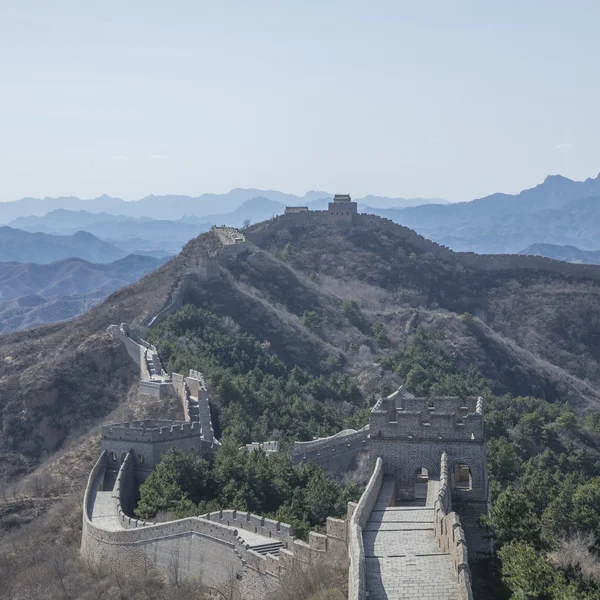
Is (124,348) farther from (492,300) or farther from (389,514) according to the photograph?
(492,300)

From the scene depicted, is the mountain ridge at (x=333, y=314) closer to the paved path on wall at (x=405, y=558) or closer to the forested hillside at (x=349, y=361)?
the forested hillside at (x=349, y=361)

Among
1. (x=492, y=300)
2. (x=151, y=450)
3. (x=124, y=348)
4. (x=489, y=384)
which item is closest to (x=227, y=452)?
(x=151, y=450)

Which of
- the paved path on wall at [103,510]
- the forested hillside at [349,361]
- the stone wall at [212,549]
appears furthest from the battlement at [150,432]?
the stone wall at [212,549]

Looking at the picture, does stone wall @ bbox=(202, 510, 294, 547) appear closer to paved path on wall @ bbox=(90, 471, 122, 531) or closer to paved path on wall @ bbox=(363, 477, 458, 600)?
paved path on wall @ bbox=(363, 477, 458, 600)

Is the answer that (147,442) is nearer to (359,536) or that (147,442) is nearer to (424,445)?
(424,445)

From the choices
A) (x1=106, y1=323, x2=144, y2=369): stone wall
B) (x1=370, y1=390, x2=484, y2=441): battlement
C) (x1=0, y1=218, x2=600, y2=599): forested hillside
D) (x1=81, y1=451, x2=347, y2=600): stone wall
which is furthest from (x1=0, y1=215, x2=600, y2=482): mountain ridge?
(x1=370, y1=390, x2=484, y2=441): battlement

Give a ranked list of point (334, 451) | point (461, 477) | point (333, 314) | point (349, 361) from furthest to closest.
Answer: point (333, 314) < point (349, 361) < point (334, 451) < point (461, 477)

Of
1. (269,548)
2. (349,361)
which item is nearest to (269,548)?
(269,548)

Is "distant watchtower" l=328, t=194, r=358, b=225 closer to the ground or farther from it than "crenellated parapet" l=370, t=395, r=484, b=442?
farther from it
